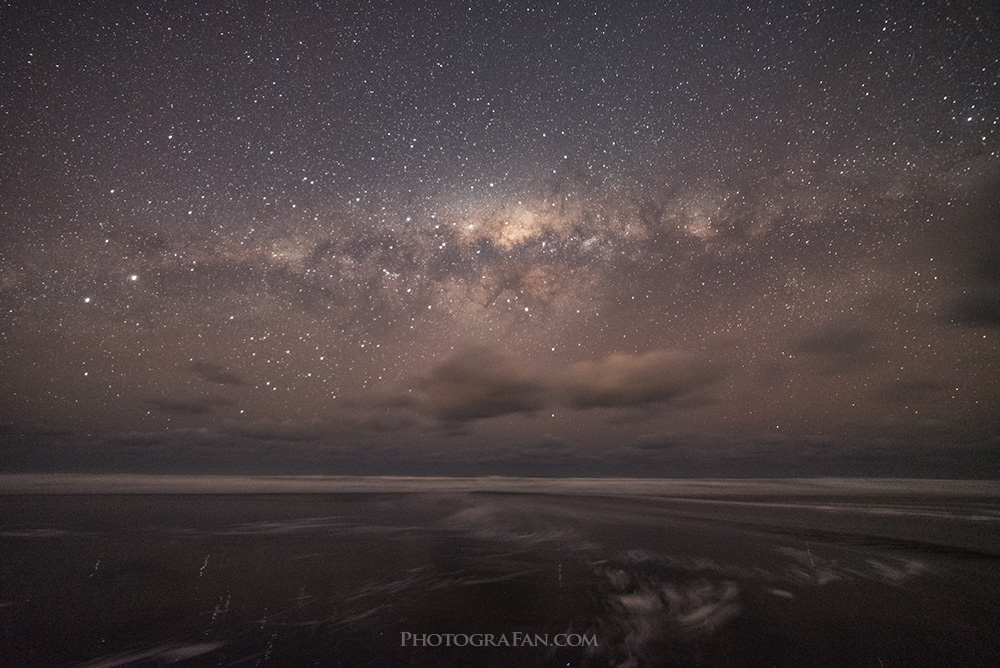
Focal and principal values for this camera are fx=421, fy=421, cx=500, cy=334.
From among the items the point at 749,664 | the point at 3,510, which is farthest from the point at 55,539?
the point at 749,664

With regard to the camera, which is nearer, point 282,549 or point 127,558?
point 127,558

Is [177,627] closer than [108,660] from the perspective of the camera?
No

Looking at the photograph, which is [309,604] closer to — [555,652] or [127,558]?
[555,652]

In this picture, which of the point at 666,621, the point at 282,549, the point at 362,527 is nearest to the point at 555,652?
the point at 666,621

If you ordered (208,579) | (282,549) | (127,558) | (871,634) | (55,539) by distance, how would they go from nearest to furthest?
(871,634)
(208,579)
(127,558)
(282,549)
(55,539)

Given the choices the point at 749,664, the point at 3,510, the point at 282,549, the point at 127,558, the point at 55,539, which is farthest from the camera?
the point at 3,510

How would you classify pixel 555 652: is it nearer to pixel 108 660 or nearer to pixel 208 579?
pixel 108 660

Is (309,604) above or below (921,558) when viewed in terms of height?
above
